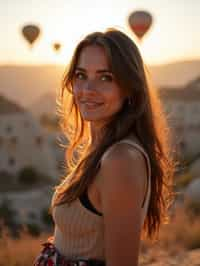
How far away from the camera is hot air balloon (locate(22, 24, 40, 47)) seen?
23.1 metres

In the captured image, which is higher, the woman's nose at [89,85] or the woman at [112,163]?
the woman's nose at [89,85]

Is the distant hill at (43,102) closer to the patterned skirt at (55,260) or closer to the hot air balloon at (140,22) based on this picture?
the hot air balloon at (140,22)

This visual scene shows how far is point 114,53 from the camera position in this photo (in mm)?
2041

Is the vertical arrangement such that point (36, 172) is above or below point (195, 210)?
below

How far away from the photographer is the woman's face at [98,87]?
2.09m

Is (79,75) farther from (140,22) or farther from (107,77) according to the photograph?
(140,22)

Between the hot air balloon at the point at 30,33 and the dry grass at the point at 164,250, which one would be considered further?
the hot air balloon at the point at 30,33

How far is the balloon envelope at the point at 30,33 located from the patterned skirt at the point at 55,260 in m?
21.3

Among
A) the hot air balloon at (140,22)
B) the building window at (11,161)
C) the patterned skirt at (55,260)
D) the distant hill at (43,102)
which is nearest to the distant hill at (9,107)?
the building window at (11,161)

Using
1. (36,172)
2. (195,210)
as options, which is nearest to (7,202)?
(36,172)

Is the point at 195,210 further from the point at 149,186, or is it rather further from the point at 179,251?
the point at 149,186

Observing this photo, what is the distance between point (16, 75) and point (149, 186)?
4200 inches

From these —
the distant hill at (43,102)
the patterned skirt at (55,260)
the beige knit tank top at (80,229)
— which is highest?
the beige knit tank top at (80,229)

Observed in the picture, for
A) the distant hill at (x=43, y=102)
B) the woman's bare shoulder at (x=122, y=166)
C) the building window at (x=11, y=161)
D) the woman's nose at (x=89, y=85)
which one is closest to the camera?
the woman's bare shoulder at (x=122, y=166)
